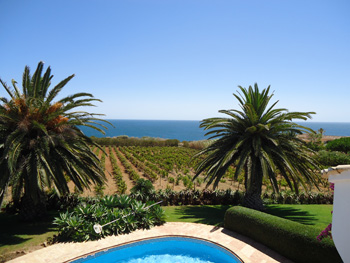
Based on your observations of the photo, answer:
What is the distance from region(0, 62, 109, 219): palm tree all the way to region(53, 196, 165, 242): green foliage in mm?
1289

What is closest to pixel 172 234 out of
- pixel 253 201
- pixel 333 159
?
pixel 253 201

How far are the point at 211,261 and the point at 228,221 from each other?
243 centimetres

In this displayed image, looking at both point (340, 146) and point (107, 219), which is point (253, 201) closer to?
point (107, 219)

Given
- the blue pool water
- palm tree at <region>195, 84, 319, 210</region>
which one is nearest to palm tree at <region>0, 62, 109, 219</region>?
the blue pool water

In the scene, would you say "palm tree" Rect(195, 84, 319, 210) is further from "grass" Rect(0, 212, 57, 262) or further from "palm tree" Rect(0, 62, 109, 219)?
"grass" Rect(0, 212, 57, 262)

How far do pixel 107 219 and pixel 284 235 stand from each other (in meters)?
7.41

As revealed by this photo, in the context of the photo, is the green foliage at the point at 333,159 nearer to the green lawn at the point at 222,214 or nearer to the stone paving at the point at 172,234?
the green lawn at the point at 222,214

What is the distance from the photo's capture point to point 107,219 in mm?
10656

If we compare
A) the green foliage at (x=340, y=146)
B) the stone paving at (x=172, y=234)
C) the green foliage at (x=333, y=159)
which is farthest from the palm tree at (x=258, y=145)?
the green foliage at (x=340, y=146)

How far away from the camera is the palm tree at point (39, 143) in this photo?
9383 millimetres

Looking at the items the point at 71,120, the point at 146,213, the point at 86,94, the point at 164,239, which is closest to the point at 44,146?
the point at 71,120

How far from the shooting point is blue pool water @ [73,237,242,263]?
9.14 meters

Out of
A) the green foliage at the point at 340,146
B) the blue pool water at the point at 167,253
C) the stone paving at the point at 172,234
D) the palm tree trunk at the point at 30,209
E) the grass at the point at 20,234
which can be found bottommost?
the blue pool water at the point at 167,253

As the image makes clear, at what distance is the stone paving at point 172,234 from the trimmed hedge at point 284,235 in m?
0.31
